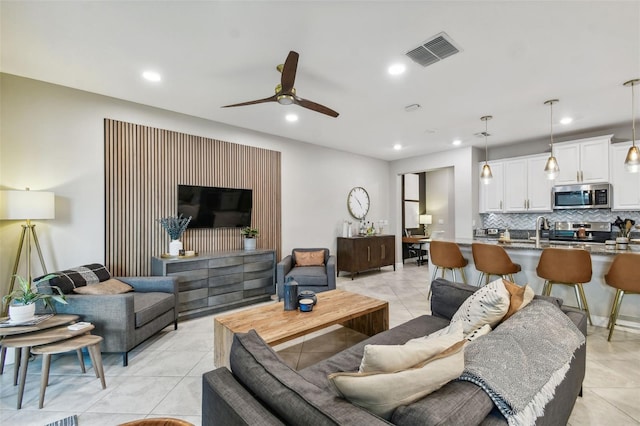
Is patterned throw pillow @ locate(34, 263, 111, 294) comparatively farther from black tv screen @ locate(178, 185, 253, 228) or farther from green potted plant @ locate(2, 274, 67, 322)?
black tv screen @ locate(178, 185, 253, 228)

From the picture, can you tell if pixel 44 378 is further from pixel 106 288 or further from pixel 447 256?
pixel 447 256

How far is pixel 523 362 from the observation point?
114cm

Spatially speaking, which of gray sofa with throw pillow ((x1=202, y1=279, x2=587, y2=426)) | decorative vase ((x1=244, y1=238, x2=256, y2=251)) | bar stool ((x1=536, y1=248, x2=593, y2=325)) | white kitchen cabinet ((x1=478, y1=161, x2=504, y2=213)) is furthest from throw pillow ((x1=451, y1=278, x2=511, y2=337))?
white kitchen cabinet ((x1=478, y1=161, x2=504, y2=213))

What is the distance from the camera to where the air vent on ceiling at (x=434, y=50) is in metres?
2.31

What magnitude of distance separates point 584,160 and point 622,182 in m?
0.59

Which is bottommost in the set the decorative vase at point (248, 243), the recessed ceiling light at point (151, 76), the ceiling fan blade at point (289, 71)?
the decorative vase at point (248, 243)

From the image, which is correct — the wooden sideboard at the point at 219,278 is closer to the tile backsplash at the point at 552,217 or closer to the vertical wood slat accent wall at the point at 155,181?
the vertical wood slat accent wall at the point at 155,181

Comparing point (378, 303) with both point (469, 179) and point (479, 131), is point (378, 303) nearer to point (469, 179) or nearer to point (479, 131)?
point (479, 131)

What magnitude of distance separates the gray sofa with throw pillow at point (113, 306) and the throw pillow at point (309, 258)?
2.04 m

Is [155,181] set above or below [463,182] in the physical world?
below

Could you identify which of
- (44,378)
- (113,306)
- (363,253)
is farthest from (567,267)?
(44,378)

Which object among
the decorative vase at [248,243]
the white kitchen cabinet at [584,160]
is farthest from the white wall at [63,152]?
the white kitchen cabinet at [584,160]

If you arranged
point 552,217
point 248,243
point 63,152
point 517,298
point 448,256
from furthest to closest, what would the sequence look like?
point 552,217, point 248,243, point 448,256, point 63,152, point 517,298

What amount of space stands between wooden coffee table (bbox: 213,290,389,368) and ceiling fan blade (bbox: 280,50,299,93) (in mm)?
2001
